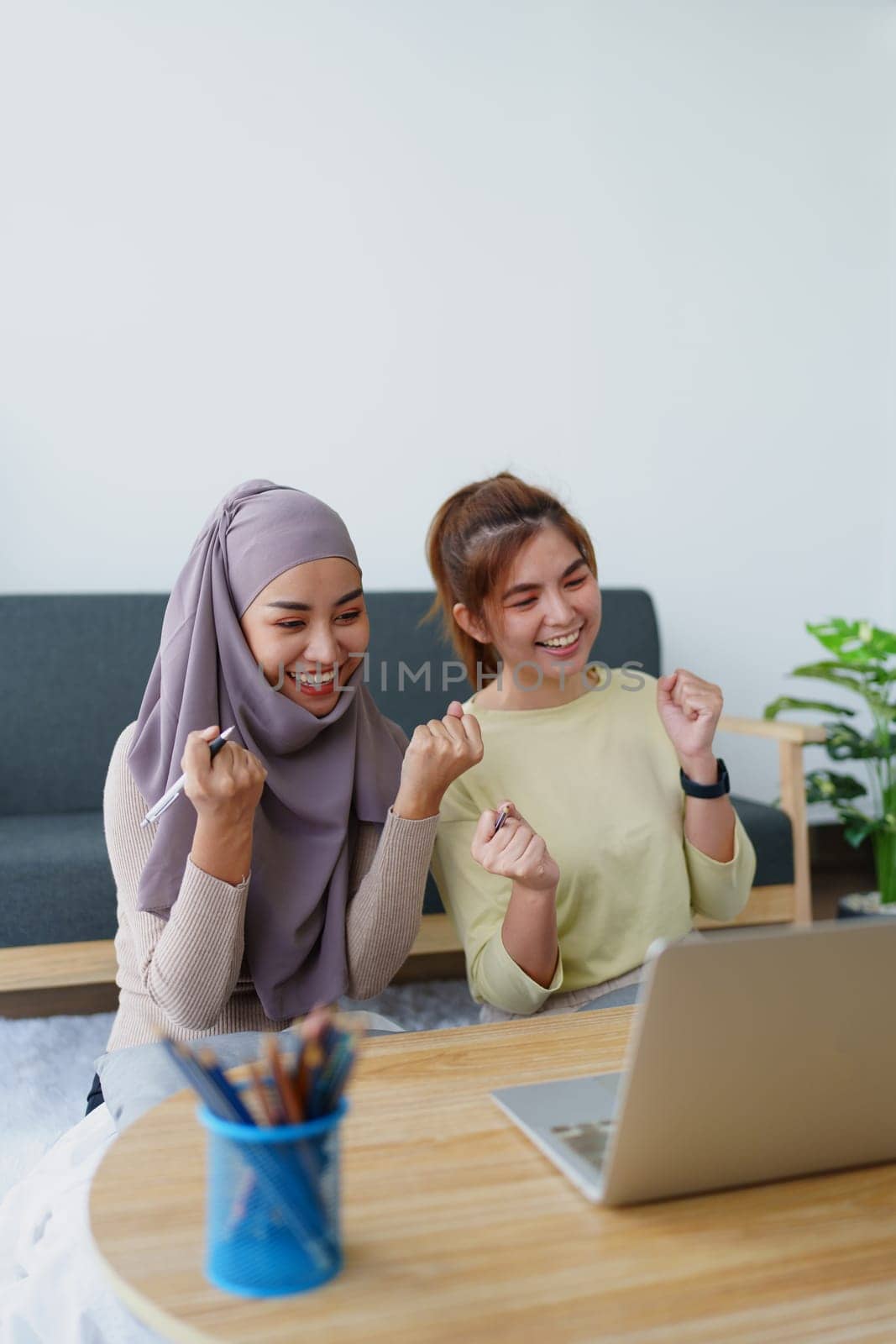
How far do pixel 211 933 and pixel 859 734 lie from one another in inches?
86.9

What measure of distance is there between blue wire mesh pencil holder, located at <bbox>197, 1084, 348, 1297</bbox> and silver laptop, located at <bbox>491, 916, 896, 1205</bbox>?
0.16 metres

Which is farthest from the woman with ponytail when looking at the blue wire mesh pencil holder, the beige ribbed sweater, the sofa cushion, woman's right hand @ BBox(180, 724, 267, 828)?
the sofa cushion

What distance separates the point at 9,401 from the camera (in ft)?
9.62

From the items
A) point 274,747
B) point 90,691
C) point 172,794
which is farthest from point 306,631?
point 90,691

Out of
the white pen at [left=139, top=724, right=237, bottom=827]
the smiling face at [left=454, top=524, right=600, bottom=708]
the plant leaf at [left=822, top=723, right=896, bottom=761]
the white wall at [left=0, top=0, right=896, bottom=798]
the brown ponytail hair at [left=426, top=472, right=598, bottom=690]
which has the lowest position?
the plant leaf at [left=822, top=723, right=896, bottom=761]

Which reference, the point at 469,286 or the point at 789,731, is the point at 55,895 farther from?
the point at 469,286

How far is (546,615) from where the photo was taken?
5.27 feet

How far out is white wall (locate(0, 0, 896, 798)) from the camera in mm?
2971

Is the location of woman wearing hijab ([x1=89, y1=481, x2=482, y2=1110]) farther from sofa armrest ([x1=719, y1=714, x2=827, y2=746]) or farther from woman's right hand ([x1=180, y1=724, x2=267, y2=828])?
sofa armrest ([x1=719, y1=714, x2=827, y2=746])

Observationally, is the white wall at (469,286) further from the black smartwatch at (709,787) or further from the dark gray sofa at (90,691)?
the black smartwatch at (709,787)

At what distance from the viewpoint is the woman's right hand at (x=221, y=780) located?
3.82ft

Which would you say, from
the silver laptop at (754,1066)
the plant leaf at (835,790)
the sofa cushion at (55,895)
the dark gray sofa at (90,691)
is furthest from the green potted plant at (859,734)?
the silver laptop at (754,1066)

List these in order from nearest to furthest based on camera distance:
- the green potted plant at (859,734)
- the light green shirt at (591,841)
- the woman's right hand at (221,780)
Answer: the woman's right hand at (221,780) < the light green shirt at (591,841) < the green potted plant at (859,734)

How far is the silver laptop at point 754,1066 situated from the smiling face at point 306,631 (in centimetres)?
75
